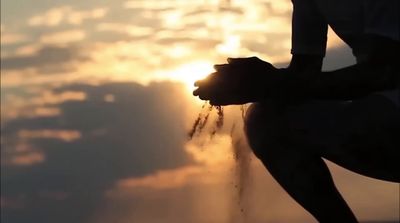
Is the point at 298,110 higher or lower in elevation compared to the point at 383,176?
higher

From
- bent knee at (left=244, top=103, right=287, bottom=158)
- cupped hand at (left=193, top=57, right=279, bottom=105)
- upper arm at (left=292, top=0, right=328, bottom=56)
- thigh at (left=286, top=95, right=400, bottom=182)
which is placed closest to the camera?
thigh at (left=286, top=95, right=400, bottom=182)

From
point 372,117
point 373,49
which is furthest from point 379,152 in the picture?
point 373,49

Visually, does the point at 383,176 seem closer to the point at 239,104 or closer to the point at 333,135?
the point at 333,135

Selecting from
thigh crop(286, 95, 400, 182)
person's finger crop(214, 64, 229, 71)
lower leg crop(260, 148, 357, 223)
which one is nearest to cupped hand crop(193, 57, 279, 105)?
person's finger crop(214, 64, 229, 71)

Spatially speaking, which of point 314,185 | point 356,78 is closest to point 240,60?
point 356,78

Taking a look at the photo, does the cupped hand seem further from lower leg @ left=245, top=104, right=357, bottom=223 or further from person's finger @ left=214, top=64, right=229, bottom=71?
lower leg @ left=245, top=104, right=357, bottom=223

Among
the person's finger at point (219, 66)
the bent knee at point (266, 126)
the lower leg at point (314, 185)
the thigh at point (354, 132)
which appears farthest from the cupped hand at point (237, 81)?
the lower leg at point (314, 185)

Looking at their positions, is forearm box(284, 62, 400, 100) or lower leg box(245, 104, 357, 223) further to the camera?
lower leg box(245, 104, 357, 223)
